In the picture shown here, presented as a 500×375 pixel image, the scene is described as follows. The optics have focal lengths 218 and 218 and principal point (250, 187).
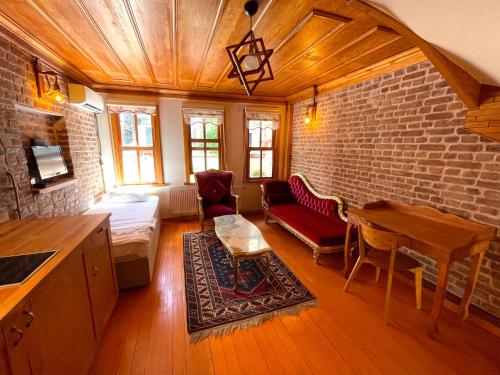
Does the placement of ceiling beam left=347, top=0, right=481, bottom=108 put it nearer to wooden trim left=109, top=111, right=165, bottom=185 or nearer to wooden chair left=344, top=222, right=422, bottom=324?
wooden chair left=344, top=222, right=422, bottom=324

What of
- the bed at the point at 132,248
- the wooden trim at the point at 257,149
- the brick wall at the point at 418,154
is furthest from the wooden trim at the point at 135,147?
the brick wall at the point at 418,154

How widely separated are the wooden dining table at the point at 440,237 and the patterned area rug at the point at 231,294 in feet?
3.37

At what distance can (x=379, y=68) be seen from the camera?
8.78ft

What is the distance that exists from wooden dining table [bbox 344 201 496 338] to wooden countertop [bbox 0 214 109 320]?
2.40m

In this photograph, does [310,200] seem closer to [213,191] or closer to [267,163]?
[267,163]

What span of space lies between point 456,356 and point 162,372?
7.11 ft

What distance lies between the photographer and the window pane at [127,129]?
4118 millimetres

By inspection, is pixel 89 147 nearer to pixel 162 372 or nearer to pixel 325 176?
pixel 162 372

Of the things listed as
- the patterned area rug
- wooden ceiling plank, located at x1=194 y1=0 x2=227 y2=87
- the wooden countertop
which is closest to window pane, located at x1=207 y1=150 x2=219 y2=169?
wooden ceiling plank, located at x1=194 y1=0 x2=227 y2=87

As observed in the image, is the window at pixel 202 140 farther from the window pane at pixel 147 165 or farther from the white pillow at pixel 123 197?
the white pillow at pixel 123 197

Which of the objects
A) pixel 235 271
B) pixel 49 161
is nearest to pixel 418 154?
pixel 235 271

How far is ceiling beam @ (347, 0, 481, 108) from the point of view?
1545 millimetres

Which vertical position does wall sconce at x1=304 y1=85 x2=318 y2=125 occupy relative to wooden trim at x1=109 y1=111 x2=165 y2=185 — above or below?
above

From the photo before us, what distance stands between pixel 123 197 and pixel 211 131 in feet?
6.90
